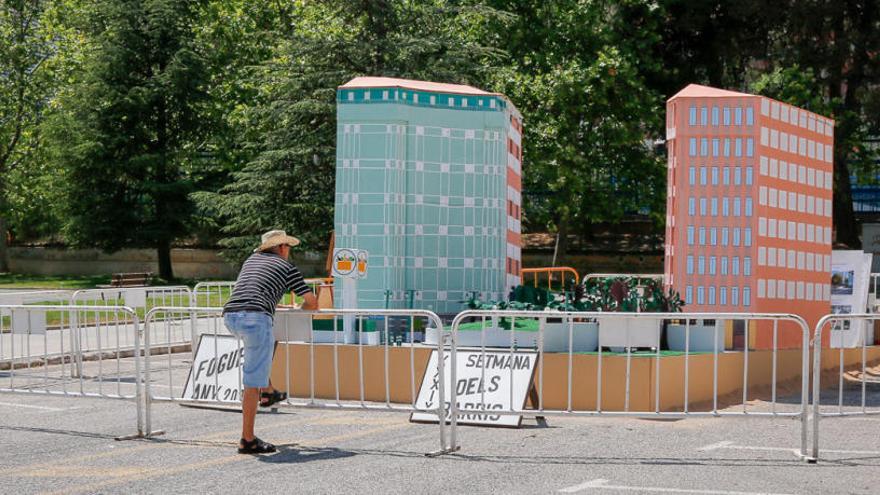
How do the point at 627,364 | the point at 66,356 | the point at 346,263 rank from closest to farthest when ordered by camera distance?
the point at 627,364
the point at 346,263
the point at 66,356

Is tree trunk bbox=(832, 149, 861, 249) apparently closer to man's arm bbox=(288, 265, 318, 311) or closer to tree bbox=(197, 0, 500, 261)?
tree bbox=(197, 0, 500, 261)

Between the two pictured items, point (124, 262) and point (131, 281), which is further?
point (124, 262)

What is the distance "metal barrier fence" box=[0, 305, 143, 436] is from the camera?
1162 centimetres

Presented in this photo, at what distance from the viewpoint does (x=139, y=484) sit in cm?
772

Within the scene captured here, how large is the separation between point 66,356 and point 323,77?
1205 centimetres

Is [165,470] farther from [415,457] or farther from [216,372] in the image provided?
[216,372]

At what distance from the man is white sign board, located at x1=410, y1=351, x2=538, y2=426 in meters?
1.78

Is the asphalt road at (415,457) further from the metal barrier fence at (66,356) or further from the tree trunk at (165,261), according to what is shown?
the tree trunk at (165,261)

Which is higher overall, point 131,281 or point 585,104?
point 585,104

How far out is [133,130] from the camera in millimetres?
38438

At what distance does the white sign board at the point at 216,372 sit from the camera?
10703 millimetres

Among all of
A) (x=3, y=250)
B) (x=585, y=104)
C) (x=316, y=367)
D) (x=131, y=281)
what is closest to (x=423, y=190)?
(x=316, y=367)

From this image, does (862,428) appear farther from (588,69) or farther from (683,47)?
(683,47)

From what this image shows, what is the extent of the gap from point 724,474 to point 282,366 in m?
5.80
